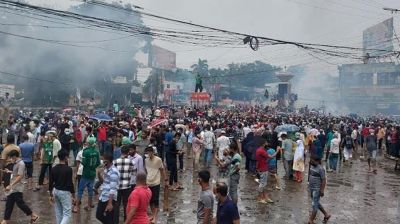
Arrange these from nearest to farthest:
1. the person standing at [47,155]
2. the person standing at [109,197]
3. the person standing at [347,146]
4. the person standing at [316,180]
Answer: the person standing at [109,197] → the person standing at [316,180] → the person standing at [47,155] → the person standing at [347,146]

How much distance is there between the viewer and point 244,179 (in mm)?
15297

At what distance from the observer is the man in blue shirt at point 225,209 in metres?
5.83

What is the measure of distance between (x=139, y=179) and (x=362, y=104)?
78.2m

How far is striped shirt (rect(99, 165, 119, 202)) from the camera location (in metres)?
7.77

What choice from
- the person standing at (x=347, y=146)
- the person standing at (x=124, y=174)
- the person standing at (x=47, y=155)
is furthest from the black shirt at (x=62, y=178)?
the person standing at (x=347, y=146)

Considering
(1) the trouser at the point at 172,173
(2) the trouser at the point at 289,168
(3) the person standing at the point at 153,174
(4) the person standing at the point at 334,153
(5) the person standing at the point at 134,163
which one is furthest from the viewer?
(4) the person standing at the point at 334,153

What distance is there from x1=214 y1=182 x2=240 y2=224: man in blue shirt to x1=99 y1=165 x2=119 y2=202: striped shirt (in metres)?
2.38

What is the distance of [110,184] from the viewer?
7.83 m

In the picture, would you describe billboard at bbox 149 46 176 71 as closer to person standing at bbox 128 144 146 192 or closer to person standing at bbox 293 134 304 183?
person standing at bbox 293 134 304 183

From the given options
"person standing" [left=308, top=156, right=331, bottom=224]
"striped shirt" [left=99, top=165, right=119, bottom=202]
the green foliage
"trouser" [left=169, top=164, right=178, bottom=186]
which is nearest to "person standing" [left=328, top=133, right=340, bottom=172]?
"trouser" [left=169, top=164, right=178, bottom=186]

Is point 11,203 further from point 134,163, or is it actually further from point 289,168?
point 289,168

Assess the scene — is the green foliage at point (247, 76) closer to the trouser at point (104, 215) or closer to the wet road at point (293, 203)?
the wet road at point (293, 203)

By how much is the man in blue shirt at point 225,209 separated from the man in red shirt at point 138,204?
41.0 inches

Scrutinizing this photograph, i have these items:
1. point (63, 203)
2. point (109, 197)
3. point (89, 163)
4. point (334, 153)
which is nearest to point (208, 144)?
point (334, 153)
